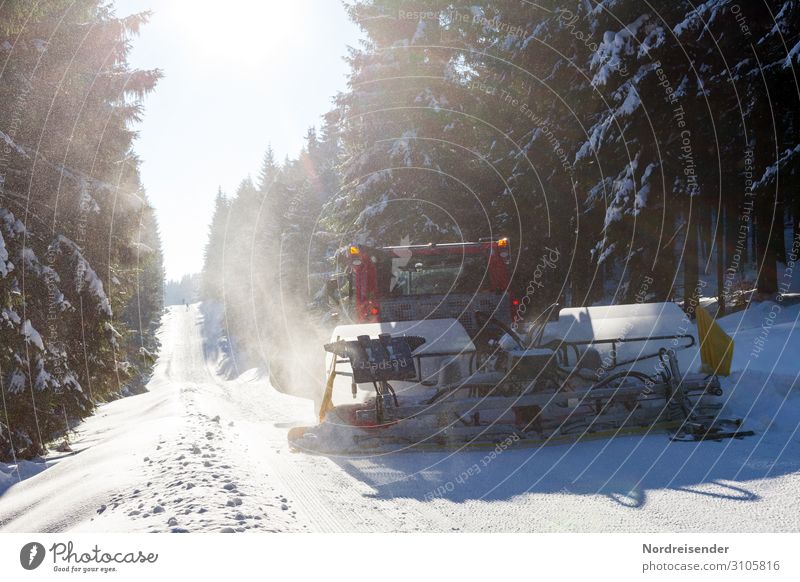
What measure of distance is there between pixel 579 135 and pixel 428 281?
30.7 feet

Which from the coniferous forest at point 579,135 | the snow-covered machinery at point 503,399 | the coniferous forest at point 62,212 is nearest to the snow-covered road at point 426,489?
the snow-covered machinery at point 503,399

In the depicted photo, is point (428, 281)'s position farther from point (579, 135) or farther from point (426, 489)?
point (579, 135)

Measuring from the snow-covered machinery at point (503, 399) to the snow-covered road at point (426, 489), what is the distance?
0.28m

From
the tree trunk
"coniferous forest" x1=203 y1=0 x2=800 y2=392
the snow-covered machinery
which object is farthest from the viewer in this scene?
the tree trunk

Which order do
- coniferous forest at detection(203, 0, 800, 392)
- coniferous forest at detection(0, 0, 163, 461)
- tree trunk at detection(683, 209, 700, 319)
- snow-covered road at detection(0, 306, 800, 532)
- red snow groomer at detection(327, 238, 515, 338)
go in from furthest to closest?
tree trunk at detection(683, 209, 700, 319)
coniferous forest at detection(203, 0, 800, 392)
red snow groomer at detection(327, 238, 515, 338)
coniferous forest at detection(0, 0, 163, 461)
snow-covered road at detection(0, 306, 800, 532)

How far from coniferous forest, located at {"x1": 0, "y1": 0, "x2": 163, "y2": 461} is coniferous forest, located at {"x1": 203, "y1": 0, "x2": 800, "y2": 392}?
23.0ft

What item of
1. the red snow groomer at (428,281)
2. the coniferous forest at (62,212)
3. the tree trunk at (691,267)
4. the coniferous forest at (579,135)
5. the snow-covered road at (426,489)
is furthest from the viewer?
the tree trunk at (691,267)

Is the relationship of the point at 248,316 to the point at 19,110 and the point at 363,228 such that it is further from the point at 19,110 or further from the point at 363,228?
the point at 19,110

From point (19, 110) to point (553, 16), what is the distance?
14.0 metres

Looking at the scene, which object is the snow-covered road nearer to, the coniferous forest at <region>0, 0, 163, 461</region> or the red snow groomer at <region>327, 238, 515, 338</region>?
the coniferous forest at <region>0, 0, 163, 461</region>

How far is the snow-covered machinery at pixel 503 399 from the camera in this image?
6125 mm

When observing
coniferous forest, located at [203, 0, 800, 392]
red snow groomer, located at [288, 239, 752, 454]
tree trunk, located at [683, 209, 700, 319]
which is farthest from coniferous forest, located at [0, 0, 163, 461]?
tree trunk, located at [683, 209, 700, 319]

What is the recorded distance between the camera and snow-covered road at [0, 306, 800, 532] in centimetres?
375

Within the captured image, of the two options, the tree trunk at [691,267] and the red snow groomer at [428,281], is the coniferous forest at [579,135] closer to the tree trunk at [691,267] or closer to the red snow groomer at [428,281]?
the tree trunk at [691,267]
